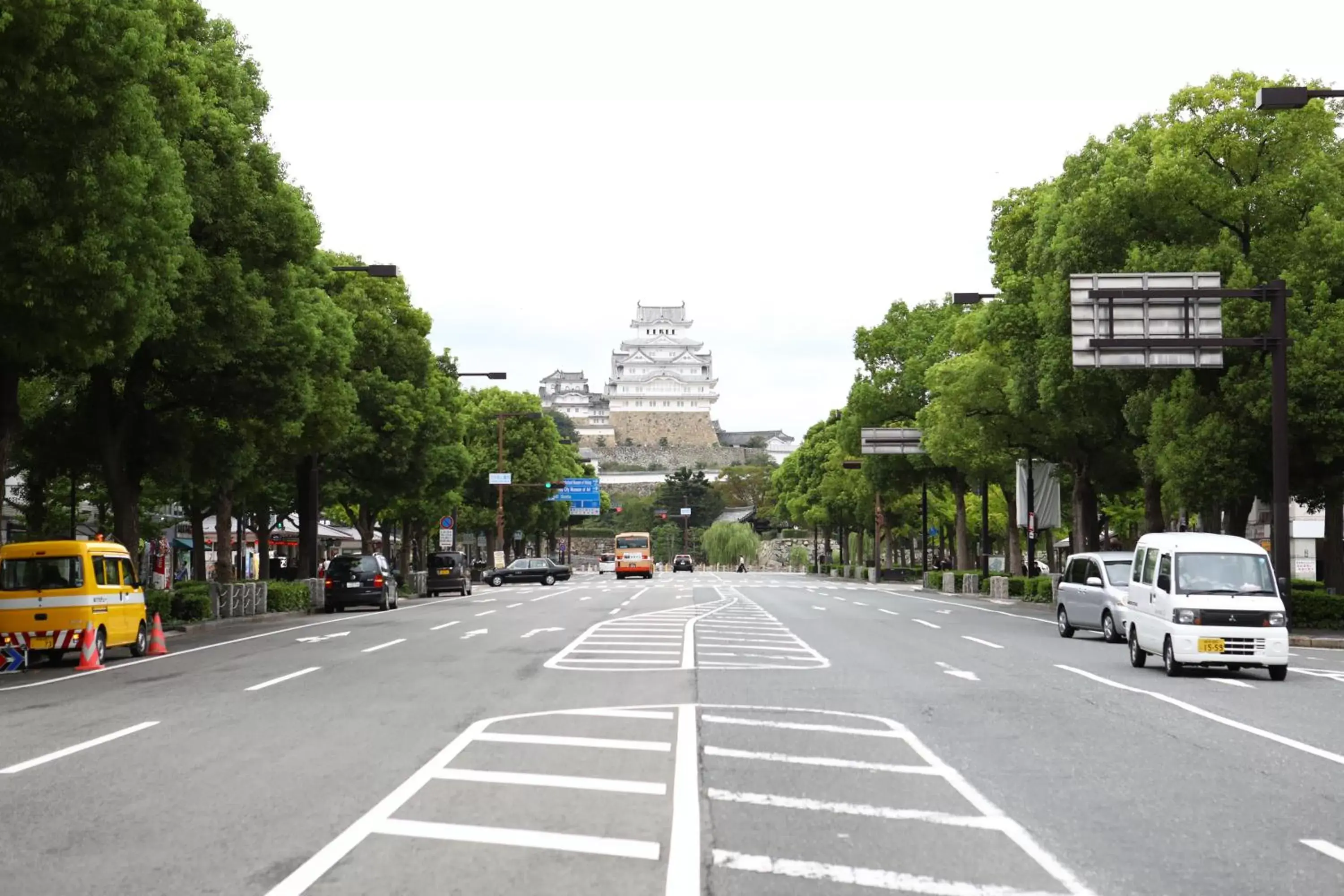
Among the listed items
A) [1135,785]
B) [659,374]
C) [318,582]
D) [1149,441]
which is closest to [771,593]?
[318,582]

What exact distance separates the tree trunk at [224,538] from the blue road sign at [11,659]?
15.9 m

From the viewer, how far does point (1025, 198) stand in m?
38.6

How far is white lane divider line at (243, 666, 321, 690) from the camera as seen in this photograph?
16.0 meters

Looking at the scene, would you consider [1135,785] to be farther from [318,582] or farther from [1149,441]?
[318,582]

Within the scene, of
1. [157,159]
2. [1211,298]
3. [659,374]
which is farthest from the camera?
[659,374]

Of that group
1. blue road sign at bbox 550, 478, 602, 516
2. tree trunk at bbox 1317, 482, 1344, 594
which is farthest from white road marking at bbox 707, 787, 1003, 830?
blue road sign at bbox 550, 478, 602, 516

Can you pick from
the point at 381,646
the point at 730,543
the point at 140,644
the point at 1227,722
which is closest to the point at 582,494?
the point at 730,543

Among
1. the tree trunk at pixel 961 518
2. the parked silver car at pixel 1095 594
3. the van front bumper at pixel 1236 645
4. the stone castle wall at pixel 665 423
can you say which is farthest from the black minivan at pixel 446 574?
the stone castle wall at pixel 665 423

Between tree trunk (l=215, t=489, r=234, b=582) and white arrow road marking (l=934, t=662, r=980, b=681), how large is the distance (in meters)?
22.6

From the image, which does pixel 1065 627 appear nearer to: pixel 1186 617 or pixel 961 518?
pixel 1186 617

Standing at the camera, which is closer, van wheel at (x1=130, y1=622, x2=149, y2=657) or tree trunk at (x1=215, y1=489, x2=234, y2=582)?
van wheel at (x1=130, y1=622, x2=149, y2=657)

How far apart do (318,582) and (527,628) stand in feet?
50.1

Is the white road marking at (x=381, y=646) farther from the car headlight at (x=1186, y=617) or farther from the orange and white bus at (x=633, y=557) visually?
the orange and white bus at (x=633, y=557)

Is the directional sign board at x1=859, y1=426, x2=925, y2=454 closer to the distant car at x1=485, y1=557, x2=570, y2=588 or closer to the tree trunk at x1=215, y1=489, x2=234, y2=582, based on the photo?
the distant car at x1=485, y1=557, x2=570, y2=588
